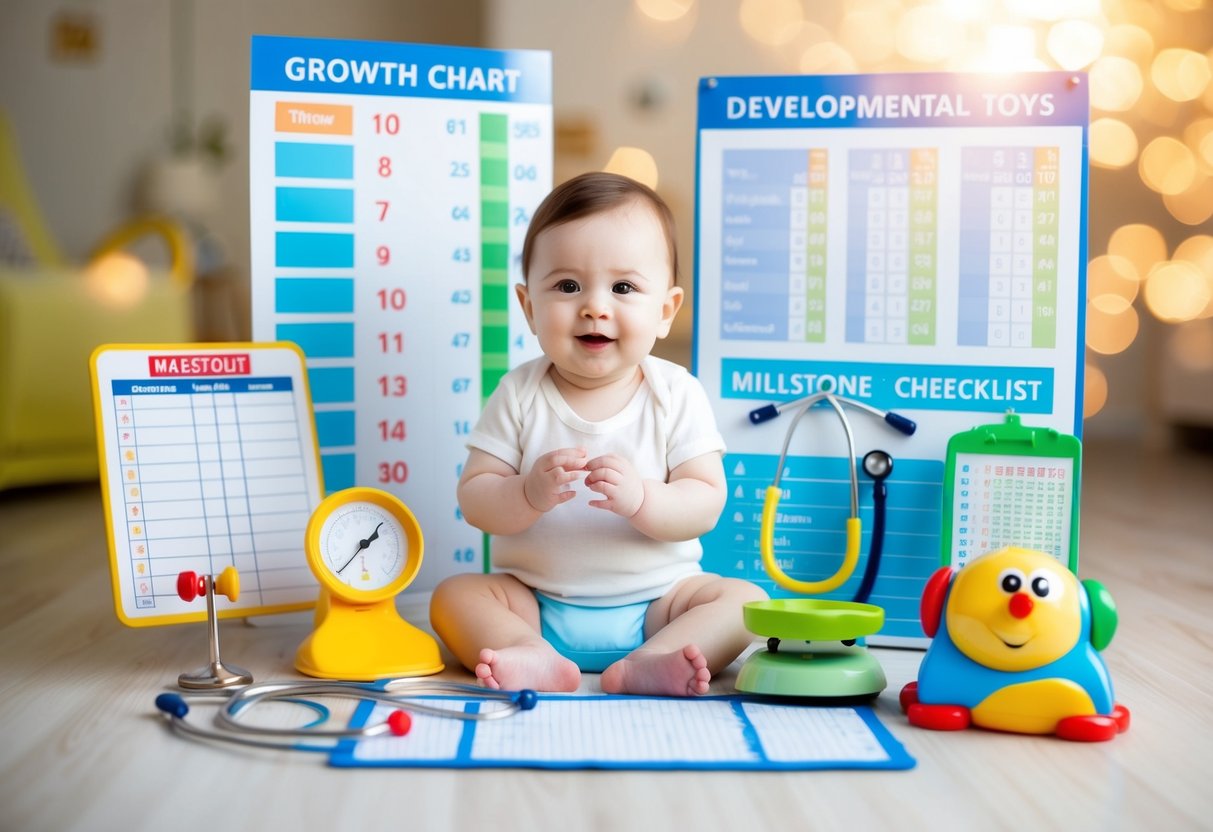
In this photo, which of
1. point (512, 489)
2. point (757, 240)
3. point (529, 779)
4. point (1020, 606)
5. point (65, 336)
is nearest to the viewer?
point (529, 779)

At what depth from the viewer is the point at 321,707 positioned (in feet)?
3.84

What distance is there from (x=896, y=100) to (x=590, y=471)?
64 cm

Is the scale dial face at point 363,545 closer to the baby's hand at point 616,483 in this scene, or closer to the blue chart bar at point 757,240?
the baby's hand at point 616,483

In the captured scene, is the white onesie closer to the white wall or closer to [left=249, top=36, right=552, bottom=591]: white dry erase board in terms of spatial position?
[left=249, top=36, right=552, bottom=591]: white dry erase board

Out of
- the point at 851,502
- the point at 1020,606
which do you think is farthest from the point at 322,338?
the point at 1020,606

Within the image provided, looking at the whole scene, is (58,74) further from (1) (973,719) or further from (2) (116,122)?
(1) (973,719)

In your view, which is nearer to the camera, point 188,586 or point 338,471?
point 188,586

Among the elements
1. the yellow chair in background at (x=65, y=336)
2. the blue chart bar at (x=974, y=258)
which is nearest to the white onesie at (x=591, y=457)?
the blue chart bar at (x=974, y=258)

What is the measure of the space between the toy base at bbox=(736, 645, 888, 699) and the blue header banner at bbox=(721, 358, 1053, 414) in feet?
1.25

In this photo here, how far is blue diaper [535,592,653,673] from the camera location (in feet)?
4.41

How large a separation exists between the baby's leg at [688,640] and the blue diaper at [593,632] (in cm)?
2

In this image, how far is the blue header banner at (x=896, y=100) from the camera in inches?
57.8

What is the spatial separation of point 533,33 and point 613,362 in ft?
8.84

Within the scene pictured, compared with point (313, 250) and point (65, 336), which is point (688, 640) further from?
point (65, 336)
